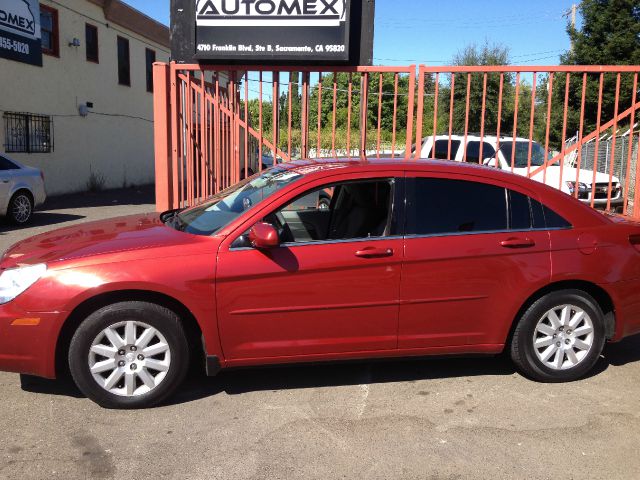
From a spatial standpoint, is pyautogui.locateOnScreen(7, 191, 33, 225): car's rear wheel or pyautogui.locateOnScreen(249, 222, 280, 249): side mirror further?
pyautogui.locateOnScreen(7, 191, 33, 225): car's rear wheel

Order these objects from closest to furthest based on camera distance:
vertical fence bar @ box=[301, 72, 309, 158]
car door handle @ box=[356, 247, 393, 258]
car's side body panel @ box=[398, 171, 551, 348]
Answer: car door handle @ box=[356, 247, 393, 258] → car's side body panel @ box=[398, 171, 551, 348] → vertical fence bar @ box=[301, 72, 309, 158]

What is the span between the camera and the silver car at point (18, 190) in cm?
1150

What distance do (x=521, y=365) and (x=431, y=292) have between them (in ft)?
3.03

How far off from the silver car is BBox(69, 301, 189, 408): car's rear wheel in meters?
8.85

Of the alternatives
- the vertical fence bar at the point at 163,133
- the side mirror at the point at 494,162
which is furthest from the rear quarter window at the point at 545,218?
the vertical fence bar at the point at 163,133

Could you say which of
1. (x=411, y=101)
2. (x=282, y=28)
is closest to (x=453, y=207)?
(x=411, y=101)

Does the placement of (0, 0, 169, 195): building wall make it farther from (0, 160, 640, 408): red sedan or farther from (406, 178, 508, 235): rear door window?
(406, 178, 508, 235): rear door window

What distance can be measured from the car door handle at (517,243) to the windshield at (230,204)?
4.86ft

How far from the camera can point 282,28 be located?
738 centimetres

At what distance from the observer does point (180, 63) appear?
25.2 feet

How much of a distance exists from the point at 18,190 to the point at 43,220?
45.0 inches

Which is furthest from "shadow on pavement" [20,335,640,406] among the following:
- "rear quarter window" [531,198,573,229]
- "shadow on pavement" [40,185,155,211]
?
"shadow on pavement" [40,185,155,211]

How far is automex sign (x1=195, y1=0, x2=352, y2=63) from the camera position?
7336 millimetres

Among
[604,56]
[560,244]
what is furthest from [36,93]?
[604,56]
